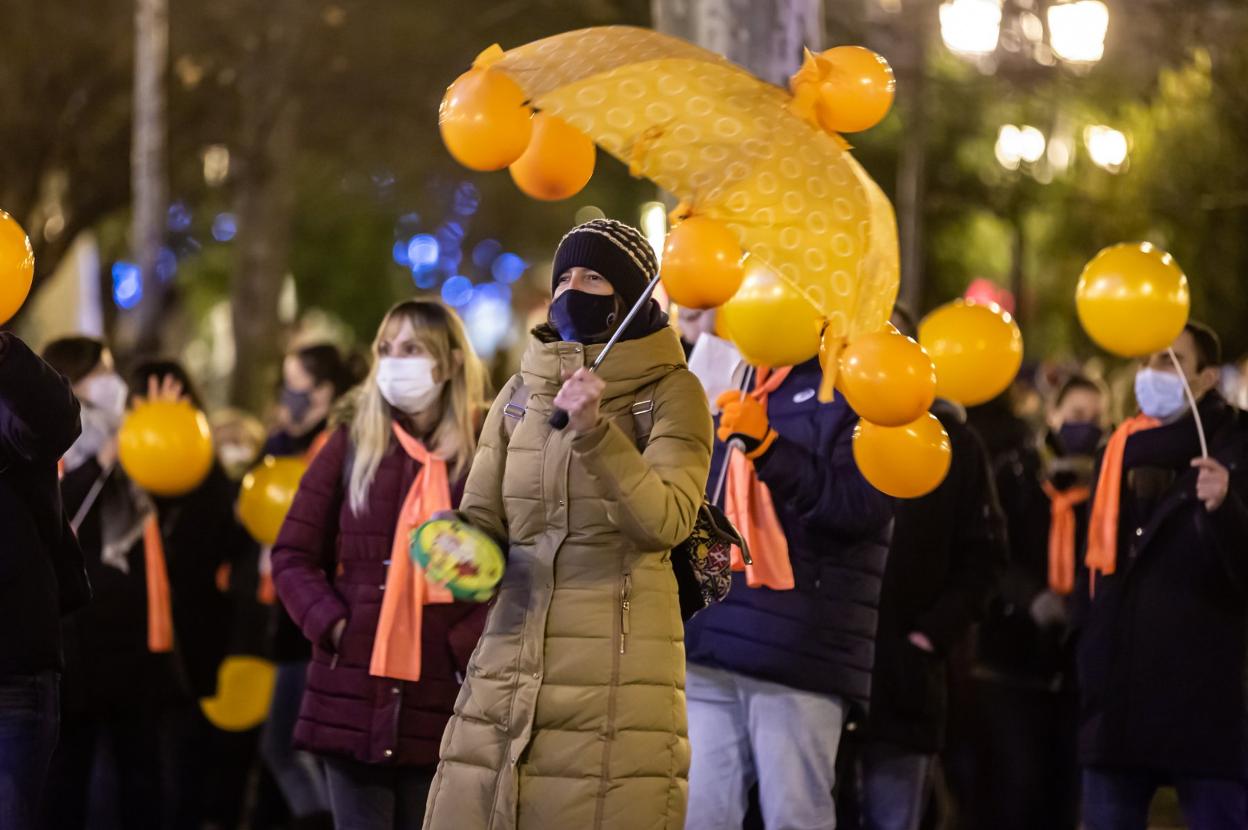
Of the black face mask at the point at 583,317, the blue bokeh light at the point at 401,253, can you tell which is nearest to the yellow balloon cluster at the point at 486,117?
the black face mask at the point at 583,317

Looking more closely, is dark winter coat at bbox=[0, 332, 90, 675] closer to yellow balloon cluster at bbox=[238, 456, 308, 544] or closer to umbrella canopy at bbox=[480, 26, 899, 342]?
umbrella canopy at bbox=[480, 26, 899, 342]

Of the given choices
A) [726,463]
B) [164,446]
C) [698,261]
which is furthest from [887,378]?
[164,446]

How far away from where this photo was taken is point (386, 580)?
20.2 feet

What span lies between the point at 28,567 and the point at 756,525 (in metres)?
2.22

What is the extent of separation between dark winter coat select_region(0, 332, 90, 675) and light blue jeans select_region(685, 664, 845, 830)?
2.03 metres

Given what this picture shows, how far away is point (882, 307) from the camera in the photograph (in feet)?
17.3

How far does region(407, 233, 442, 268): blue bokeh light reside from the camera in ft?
110

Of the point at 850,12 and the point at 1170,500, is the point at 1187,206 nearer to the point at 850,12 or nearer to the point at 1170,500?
the point at 850,12

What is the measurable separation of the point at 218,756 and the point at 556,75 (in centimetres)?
569

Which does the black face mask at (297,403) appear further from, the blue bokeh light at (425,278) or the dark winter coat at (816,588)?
the blue bokeh light at (425,278)

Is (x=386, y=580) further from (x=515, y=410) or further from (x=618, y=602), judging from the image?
(x=618, y=602)

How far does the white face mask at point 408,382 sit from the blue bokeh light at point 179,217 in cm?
2208

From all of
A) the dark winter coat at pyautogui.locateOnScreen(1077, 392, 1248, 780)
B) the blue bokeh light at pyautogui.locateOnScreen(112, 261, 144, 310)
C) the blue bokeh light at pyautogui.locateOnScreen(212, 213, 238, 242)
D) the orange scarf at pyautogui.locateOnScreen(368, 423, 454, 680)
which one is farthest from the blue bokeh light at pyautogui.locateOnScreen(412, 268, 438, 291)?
the orange scarf at pyautogui.locateOnScreen(368, 423, 454, 680)

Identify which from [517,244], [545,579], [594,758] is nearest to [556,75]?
[545,579]
